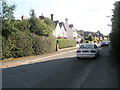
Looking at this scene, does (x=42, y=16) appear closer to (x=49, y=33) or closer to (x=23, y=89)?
(x=49, y=33)

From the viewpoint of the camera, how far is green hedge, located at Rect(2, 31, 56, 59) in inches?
563

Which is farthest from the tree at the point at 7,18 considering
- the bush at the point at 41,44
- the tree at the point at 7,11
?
the bush at the point at 41,44

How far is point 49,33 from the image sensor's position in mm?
33031

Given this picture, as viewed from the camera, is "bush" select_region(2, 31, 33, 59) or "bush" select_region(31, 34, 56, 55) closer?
"bush" select_region(2, 31, 33, 59)

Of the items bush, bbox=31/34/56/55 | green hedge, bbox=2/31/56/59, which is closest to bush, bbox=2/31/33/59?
green hedge, bbox=2/31/56/59

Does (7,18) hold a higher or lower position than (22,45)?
higher

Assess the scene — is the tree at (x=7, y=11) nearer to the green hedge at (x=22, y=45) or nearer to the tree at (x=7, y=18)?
the tree at (x=7, y=18)

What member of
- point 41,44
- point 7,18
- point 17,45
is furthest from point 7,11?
point 41,44

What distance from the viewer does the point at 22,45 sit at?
658 inches

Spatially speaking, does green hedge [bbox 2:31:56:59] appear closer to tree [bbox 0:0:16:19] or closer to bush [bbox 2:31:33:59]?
bush [bbox 2:31:33:59]

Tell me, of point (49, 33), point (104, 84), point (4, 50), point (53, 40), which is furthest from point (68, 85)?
point (49, 33)

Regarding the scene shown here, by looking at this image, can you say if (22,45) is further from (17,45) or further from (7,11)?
(7,11)

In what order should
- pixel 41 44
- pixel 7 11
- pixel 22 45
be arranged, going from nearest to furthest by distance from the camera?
pixel 7 11
pixel 22 45
pixel 41 44

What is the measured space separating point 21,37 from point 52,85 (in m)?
12.0
